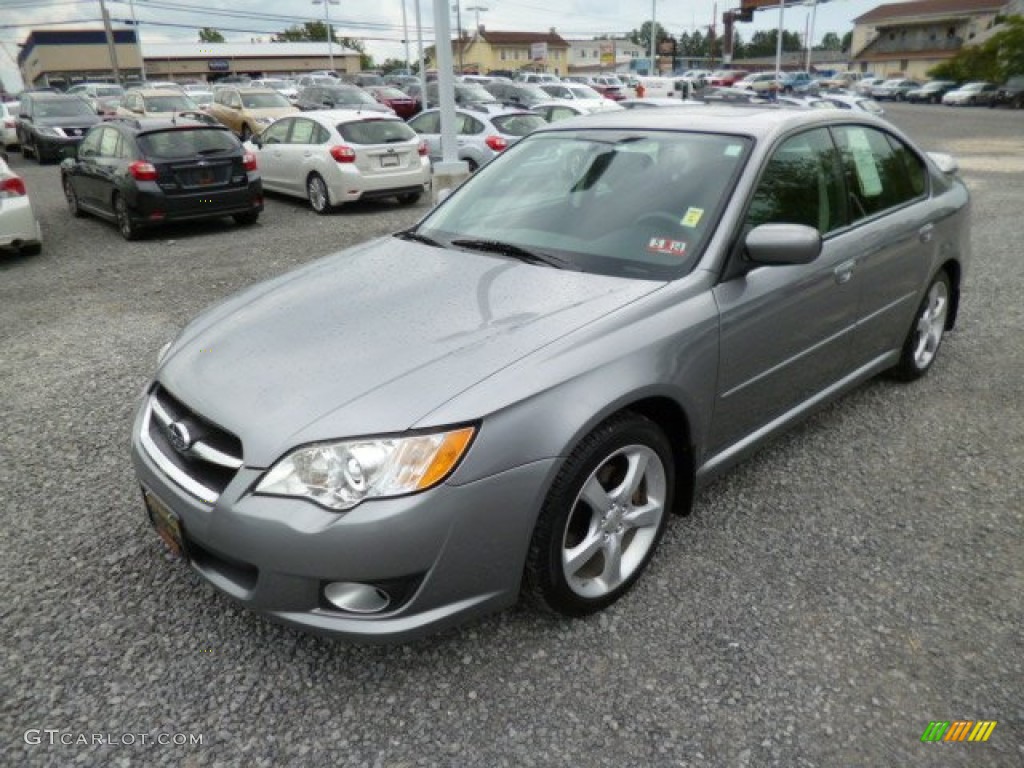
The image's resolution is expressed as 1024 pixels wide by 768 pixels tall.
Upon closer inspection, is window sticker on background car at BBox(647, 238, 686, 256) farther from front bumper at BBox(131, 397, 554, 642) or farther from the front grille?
the front grille

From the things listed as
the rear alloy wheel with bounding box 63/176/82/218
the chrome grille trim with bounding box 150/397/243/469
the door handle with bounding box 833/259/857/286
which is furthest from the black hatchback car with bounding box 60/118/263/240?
the door handle with bounding box 833/259/857/286

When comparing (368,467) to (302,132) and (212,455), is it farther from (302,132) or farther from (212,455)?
(302,132)

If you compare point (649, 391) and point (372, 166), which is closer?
point (649, 391)

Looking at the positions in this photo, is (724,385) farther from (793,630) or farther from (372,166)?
(372,166)

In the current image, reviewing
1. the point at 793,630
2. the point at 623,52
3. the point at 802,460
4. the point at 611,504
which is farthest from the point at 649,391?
the point at 623,52

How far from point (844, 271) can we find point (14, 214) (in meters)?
8.36

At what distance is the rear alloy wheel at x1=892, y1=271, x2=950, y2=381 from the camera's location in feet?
14.7

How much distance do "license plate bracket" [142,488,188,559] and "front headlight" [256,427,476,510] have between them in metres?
0.49

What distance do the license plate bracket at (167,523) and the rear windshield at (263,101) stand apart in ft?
64.2

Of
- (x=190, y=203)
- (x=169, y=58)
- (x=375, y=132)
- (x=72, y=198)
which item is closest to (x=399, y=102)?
(x=375, y=132)

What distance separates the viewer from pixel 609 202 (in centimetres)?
328

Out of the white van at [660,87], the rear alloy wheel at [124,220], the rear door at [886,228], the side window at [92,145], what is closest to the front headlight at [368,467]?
the rear door at [886,228]

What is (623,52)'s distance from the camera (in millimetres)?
121812

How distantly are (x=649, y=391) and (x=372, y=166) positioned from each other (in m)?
9.65
